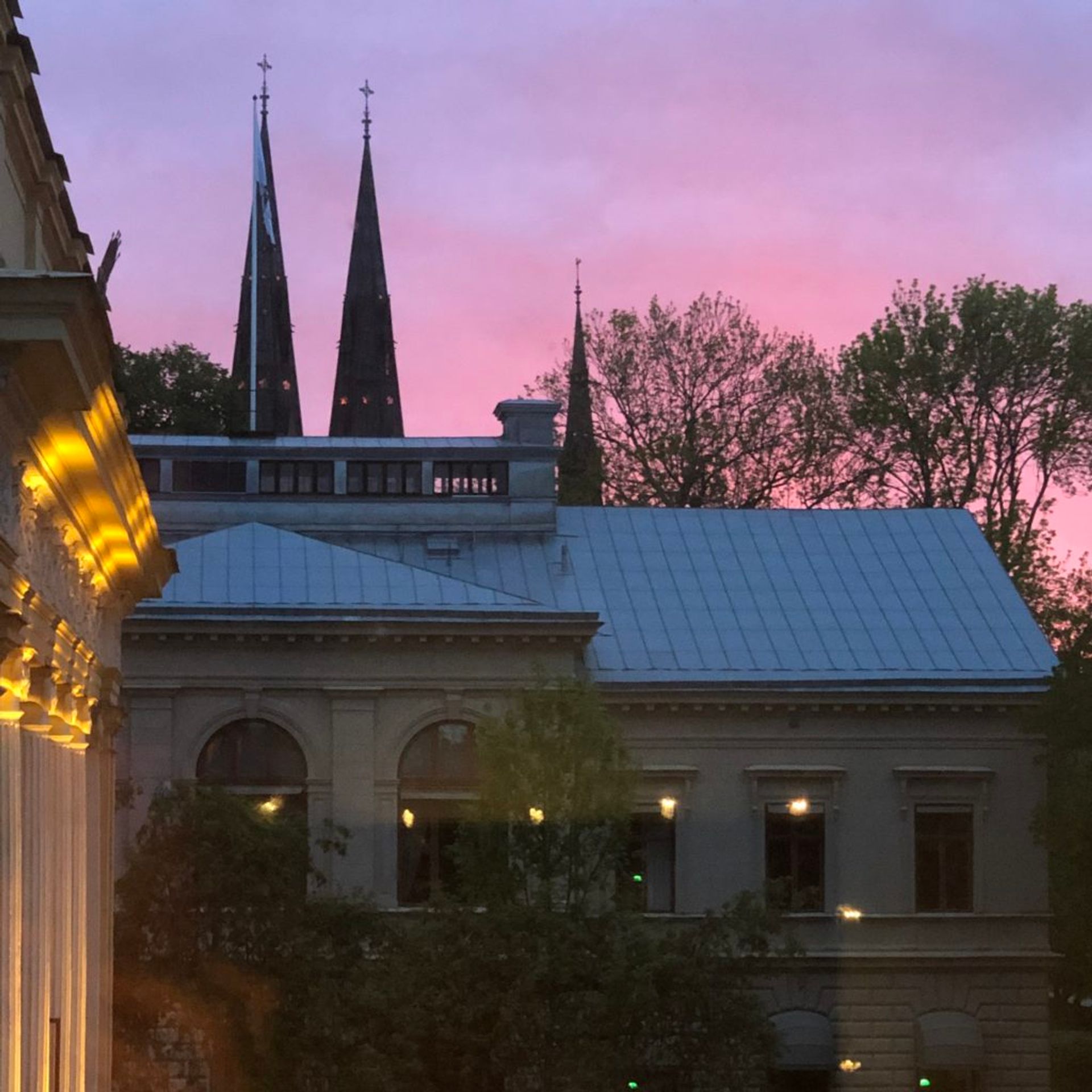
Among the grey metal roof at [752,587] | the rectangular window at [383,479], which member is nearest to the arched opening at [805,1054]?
the grey metal roof at [752,587]

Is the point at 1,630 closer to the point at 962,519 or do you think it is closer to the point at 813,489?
the point at 962,519

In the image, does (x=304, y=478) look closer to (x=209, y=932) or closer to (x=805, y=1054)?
(x=805, y=1054)

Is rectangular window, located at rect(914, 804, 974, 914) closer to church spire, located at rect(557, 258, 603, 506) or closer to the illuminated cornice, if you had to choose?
church spire, located at rect(557, 258, 603, 506)

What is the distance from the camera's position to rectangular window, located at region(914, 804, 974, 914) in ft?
143

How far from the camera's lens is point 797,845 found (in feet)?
143

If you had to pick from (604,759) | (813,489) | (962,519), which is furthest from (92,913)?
(813,489)

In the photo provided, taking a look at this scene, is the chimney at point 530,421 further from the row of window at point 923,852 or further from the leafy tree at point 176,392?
the leafy tree at point 176,392

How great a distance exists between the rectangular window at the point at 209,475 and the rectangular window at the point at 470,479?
398 centimetres

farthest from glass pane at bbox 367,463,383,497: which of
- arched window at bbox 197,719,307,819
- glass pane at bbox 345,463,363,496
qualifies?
arched window at bbox 197,719,307,819

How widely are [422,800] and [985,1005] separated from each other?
10.9m

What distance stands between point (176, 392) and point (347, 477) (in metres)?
20.8

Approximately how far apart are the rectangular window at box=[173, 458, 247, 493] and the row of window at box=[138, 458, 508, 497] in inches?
0.5

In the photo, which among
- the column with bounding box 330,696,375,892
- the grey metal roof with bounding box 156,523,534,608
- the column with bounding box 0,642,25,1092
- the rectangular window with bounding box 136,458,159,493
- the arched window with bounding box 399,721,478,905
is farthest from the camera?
the rectangular window with bounding box 136,458,159,493

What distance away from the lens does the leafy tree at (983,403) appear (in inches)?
2443
